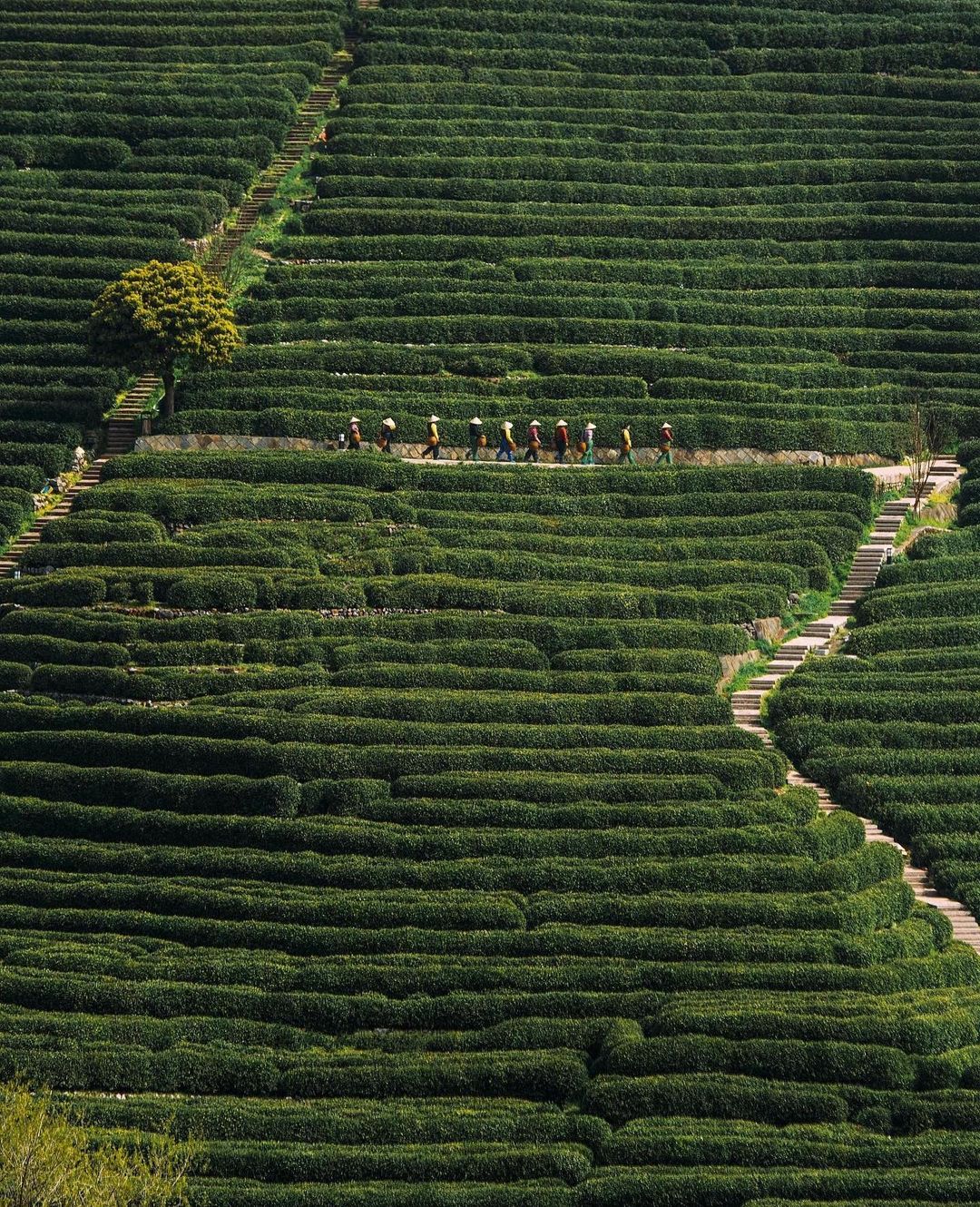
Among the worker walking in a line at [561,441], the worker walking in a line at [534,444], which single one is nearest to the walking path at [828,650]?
the worker walking in a line at [561,441]

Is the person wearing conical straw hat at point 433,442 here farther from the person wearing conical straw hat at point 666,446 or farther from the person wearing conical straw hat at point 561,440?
the person wearing conical straw hat at point 666,446

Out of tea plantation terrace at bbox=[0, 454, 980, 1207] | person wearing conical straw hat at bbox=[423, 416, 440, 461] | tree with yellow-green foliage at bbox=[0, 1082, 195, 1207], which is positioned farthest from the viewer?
person wearing conical straw hat at bbox=[423, 416, 440, 461]

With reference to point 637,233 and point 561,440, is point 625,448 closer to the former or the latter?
point 561,440

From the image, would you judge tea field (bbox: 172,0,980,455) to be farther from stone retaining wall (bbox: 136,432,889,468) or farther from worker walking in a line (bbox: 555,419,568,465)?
worker walking in a line (bbox: 555,419,568,465)

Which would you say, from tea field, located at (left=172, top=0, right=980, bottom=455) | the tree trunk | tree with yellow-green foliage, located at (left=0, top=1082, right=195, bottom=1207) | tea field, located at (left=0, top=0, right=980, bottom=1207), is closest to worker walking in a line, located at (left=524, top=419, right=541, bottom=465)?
tea field, located at (left=172, top=0, right=980, bottom=455)

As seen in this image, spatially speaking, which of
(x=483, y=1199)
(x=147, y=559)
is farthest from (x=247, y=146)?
(x=483, y=1199)

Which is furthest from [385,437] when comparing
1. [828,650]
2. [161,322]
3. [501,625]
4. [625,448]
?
[828,650]
